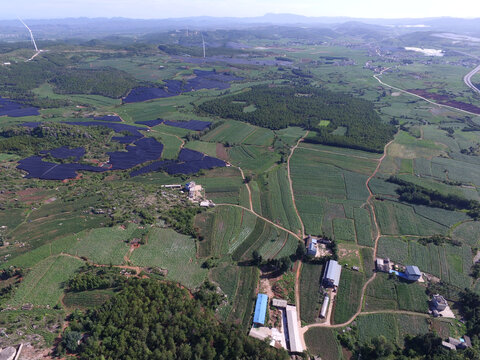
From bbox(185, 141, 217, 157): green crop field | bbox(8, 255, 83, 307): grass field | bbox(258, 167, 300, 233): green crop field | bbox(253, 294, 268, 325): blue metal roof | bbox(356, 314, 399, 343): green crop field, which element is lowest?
bbox(356, 314, 399, 343): green crop field

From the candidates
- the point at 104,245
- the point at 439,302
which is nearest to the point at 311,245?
the point at 439,302

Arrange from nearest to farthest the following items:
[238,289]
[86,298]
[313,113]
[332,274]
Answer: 1. [86,298]
2. [238,289]
3. [332,274]
4. [313,113]

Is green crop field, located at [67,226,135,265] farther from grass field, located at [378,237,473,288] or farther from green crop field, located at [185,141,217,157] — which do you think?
grass field, located at [378,237,473,288]

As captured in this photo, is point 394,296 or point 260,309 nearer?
point 260,309

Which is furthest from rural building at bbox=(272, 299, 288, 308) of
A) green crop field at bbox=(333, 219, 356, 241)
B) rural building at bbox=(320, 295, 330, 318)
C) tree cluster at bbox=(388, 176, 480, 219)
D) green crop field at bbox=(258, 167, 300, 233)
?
tree cluster at bbox=(388, 176, 480, 219)

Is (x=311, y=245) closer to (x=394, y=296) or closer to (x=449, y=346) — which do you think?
(x=394, y=296)

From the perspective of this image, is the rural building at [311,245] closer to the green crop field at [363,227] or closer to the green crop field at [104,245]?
the green crop field at [363,227]

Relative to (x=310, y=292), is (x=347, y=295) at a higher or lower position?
lower
